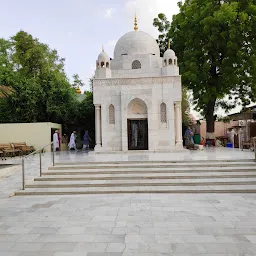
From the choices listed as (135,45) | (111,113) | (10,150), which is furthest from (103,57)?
(10,150)

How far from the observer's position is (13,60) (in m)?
29.4

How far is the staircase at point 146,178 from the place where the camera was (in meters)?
8.73

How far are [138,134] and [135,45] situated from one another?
6.14 meters

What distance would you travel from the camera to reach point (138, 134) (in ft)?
61.2

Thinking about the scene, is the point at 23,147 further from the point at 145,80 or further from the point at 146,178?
the point at 146,178

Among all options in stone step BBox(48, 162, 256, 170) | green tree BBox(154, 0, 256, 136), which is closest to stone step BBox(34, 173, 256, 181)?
stone step BBox(48, 162, 256, 170)

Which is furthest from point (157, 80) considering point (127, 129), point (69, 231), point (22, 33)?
point (22, 33)

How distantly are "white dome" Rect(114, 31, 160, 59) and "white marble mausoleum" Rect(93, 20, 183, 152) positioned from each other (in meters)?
1.53

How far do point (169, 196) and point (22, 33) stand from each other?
26.0 m

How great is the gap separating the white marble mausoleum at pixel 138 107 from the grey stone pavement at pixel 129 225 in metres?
9.45

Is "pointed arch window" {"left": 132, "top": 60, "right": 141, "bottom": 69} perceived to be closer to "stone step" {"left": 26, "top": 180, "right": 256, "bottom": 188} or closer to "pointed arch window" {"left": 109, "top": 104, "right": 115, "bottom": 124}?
"pointed arch window" {"left": 109, "top": 104, "right": 115, "bottom": 124}

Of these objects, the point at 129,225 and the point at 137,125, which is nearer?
the point at 129,225

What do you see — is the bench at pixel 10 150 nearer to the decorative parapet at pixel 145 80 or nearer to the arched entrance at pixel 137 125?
the arched entrance at pixel 137 125

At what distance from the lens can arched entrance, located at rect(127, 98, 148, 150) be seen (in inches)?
706
